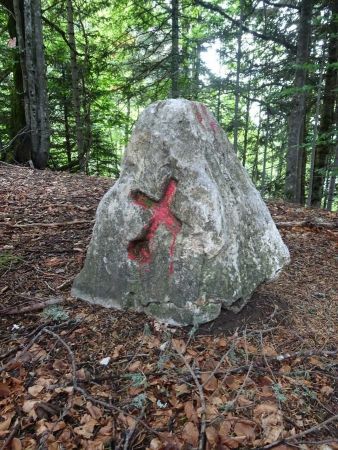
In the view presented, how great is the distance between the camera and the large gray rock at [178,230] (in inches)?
109

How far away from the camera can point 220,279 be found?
9.14 ft

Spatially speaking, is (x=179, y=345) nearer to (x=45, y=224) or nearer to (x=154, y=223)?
(x=154, y=223)

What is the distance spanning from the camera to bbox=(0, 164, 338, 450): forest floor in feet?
6.79

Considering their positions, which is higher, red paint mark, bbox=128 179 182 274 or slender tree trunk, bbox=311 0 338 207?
slender tree trunk, bbox=311 0 338 207

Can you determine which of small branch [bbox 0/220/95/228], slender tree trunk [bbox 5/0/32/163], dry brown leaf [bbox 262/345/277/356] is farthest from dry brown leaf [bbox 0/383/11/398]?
slender tree trunk [bbox 5/0/32/163]

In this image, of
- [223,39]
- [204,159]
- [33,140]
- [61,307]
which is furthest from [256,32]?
[61,307]

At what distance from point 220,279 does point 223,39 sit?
440 inches

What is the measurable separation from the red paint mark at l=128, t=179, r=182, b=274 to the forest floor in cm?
52

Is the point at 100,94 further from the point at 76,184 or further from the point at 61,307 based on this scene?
the point at 61,307

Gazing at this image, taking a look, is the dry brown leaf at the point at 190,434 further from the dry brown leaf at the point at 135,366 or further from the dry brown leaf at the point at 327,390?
the dry brown leaf at the point at 327,390

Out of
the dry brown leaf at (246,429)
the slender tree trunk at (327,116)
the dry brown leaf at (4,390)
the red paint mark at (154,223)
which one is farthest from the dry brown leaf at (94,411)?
the slender tree trunk at (327,116)

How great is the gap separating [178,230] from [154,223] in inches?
9.0

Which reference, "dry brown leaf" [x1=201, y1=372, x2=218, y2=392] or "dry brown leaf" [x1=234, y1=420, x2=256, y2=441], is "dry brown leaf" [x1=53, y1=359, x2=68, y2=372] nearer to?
"dry brown leaf" [x1=201, y1=372, x2=218, y2=392]

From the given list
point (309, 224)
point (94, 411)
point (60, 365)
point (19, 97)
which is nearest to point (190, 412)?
point (94, 411)
